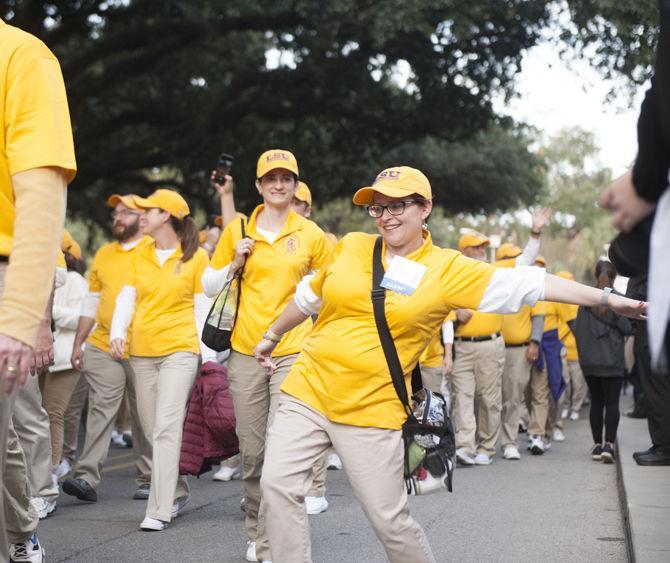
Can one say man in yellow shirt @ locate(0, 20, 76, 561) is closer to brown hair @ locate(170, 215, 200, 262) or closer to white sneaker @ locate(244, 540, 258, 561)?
white sneaker @ locate(244, 540, 258, 561)

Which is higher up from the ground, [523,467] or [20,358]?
[20,358]

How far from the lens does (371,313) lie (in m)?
4.95

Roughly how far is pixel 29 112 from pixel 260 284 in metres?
3.55

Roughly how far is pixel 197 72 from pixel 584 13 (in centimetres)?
900

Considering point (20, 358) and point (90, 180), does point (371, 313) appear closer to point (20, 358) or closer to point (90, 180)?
point (20, 358)

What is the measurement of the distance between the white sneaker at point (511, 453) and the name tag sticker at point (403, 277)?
7.53m

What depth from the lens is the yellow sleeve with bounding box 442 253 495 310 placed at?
4836 mm

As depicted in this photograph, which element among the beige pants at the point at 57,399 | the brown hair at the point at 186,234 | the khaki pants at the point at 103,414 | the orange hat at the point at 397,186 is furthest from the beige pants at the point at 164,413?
the orange hat at the point at 397,186

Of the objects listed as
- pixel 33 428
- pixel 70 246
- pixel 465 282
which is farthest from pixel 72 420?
pixel 465 282

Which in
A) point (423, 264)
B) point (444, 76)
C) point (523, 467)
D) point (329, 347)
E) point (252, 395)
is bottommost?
point (523, 467)

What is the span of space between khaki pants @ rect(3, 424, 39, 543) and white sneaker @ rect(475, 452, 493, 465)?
7.12 m

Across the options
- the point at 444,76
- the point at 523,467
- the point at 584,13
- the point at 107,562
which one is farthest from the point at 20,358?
the point at 444,76

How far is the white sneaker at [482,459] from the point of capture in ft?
38.1

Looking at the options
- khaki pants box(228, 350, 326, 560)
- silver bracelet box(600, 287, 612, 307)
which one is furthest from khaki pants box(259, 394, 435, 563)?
khaki pants box(228, 350, 326, 560)
